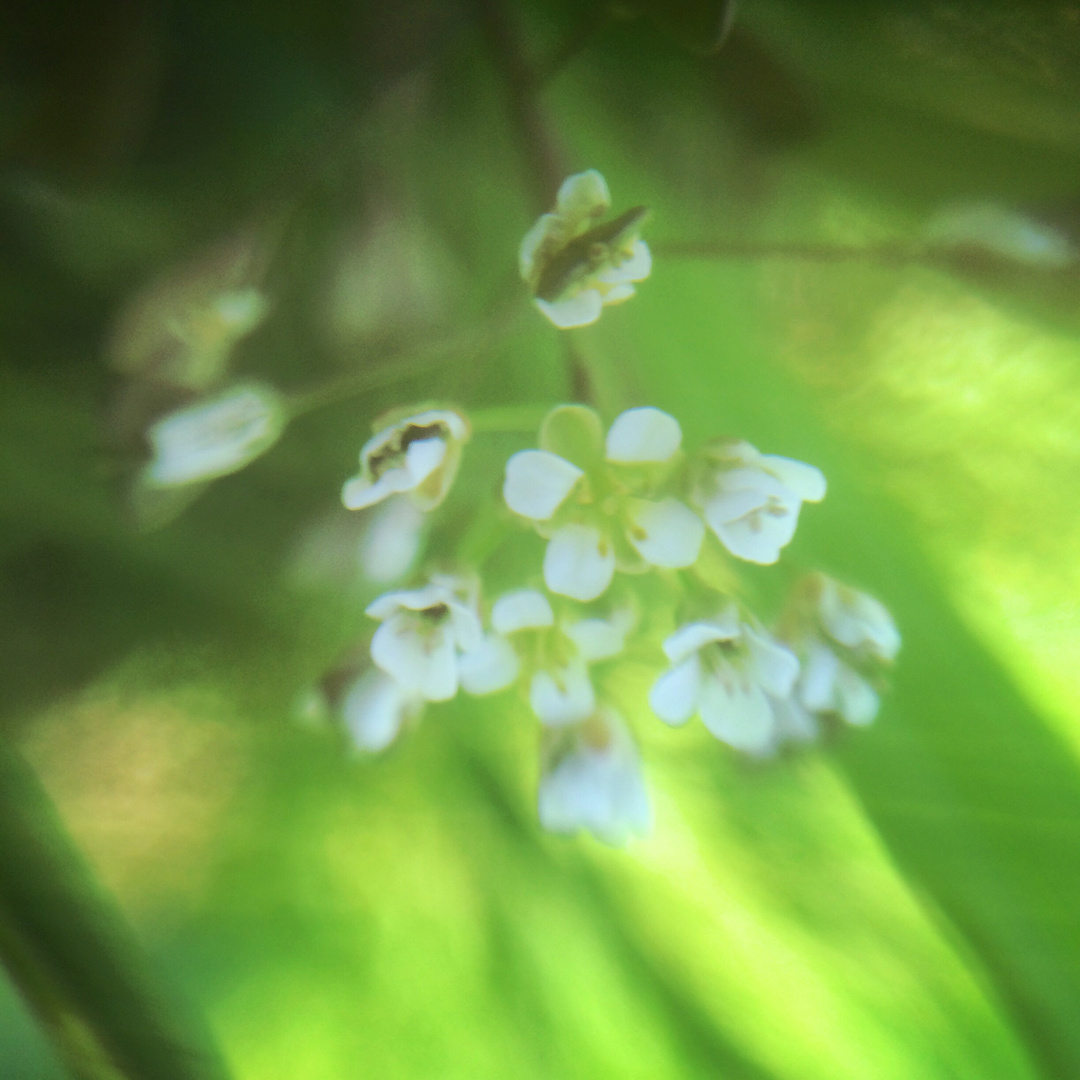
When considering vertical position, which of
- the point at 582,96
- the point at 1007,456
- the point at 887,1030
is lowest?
the point at 887,1030

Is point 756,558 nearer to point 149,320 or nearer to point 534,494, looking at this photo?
point 534,494

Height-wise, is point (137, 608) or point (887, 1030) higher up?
point (137, 608)

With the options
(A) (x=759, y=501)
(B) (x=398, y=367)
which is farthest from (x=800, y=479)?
(B) (x=398, y=367)

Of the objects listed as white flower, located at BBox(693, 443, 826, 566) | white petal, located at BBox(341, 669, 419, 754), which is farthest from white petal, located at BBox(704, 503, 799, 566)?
white petal, located at BBox(341, 669, 419, 754)

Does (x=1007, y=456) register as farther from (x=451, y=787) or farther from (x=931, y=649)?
(x=451, y=787)

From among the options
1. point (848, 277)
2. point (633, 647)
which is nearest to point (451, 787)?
point (633, 647)

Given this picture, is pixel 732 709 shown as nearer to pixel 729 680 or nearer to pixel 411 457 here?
pixel 729 680
